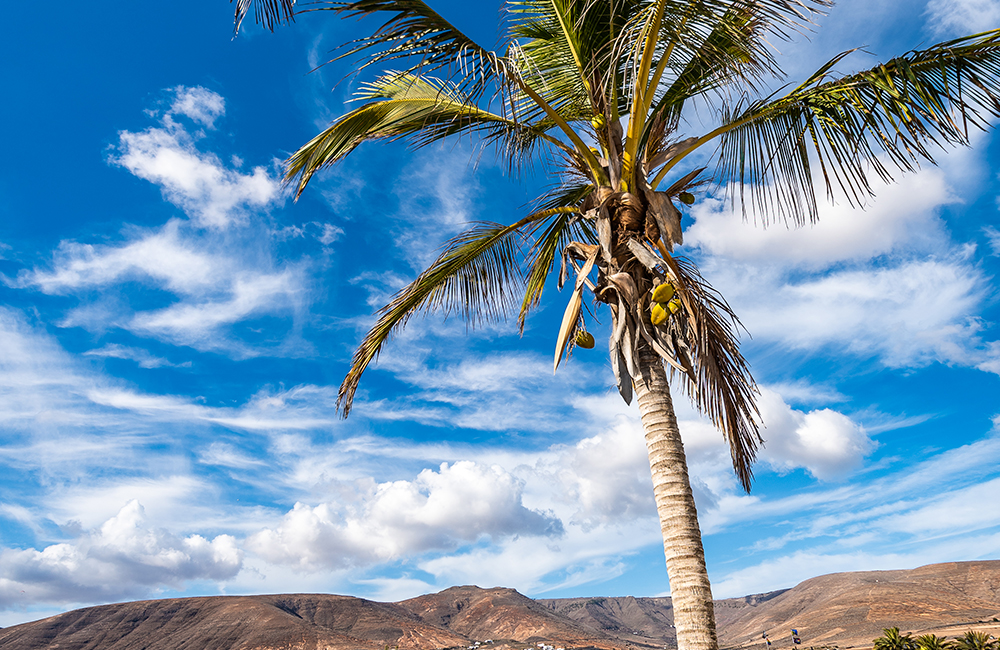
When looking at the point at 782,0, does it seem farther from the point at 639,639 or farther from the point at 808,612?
the point at 639,639

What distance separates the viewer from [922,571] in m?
141

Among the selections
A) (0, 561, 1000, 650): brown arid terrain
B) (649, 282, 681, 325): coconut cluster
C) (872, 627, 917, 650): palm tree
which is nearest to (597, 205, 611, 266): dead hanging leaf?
(649, 282, 681, 325): coconut cluster

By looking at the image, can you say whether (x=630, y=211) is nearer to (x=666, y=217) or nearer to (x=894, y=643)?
(x=666, y=217)

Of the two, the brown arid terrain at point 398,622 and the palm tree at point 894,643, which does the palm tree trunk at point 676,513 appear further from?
the brown arid terrain at point 398,622

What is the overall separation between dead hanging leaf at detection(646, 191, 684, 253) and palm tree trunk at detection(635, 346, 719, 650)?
3.10 feet

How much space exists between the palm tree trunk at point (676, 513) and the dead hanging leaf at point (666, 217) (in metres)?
0.94

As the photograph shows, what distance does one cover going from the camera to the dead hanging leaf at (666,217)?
541 cm

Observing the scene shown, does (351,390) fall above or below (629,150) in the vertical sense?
below

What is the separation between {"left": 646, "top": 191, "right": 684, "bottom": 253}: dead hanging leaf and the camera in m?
5.41

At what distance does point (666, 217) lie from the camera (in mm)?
5473

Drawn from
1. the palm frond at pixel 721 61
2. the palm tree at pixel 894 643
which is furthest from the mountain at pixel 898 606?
the palm frond at pixel 721 61

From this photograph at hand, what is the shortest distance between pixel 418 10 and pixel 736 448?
4876 millimetres

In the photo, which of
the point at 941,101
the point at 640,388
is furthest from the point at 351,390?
the point at 941,101

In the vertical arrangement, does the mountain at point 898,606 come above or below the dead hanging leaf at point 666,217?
below
